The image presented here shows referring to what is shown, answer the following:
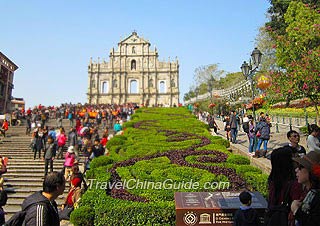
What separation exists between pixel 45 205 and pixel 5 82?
2675 cm

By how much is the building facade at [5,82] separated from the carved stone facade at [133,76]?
1458 inches

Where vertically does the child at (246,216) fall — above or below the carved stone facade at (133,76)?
below

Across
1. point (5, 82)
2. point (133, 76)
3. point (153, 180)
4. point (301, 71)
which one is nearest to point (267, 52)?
point (301, 71)

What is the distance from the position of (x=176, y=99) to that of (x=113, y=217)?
195 feet

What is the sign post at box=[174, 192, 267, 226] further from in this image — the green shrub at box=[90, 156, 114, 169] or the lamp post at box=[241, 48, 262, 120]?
the lamp post at box=[241, 48, 262, 120]

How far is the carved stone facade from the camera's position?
6538 centimetres

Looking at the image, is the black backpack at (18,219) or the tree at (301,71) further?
the tree at (301,71)

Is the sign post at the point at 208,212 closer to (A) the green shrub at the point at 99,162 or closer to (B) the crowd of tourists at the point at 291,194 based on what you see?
(B) the crowd of tourists at the point at 291,194

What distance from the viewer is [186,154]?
354 inches

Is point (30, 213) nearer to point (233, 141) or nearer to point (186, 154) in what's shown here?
point (186, 154)

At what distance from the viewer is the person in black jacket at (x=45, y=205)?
2.72m

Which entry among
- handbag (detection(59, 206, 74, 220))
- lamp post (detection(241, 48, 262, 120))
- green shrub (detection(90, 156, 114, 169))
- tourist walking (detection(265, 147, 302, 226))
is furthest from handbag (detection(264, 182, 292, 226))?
lamp post (detection(241, 48, 262, 120))

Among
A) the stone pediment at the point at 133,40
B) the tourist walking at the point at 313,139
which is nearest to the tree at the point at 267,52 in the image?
the tourist walking at the point at 313,139

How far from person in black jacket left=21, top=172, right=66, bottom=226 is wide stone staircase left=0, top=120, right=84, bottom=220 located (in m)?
4.99
